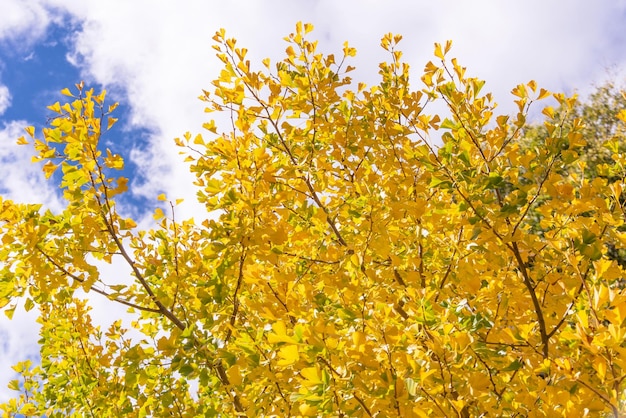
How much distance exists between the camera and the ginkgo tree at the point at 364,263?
152cm

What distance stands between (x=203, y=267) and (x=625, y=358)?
200 centimetres

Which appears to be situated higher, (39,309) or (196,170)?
(39,309)

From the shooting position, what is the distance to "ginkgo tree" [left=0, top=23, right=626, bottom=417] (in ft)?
4.99

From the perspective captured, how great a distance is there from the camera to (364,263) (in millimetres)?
2246

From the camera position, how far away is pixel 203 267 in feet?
8.50

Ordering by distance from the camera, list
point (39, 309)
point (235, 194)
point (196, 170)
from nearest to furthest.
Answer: point (235, 194)
point (196, 170)
point (39, 309)

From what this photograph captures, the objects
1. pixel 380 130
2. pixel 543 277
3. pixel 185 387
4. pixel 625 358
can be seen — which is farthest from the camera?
pixel 185 387

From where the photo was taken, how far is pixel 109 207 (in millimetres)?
2266

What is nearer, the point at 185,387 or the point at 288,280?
the point at 288,280

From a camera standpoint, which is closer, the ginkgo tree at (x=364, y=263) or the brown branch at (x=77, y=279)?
the ginkgo tree at (x=364, y=263)

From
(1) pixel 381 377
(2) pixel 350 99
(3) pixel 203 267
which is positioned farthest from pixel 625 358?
(2) pixel 350 99

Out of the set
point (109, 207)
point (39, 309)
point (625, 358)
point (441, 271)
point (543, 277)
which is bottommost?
point (625, 358)

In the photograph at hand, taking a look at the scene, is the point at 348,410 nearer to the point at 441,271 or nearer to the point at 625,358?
the point at 625,358

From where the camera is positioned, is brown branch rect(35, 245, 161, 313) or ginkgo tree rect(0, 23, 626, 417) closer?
ginkgo tree rect(0, 23, 626, 417)
